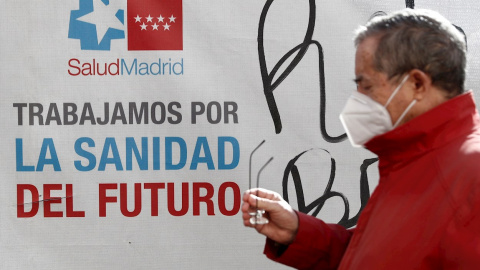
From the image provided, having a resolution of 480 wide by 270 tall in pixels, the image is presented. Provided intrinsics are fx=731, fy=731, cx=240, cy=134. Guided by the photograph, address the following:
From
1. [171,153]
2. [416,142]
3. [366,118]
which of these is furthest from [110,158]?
[416,142]

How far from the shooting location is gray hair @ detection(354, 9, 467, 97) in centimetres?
135

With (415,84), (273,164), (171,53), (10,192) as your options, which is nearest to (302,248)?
(415,84)

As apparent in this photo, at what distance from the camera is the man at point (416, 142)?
4.08ft

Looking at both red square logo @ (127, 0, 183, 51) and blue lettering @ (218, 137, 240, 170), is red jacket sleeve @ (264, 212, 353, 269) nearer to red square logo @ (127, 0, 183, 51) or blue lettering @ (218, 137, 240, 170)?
blue lettering @ (218, 137, 240, 170)

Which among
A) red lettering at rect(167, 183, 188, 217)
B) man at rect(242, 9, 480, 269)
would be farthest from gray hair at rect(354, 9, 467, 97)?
red lettering at rect(167, 183, 188, 217)

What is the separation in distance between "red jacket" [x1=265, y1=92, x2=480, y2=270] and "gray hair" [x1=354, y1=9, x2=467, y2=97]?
0.16 feet

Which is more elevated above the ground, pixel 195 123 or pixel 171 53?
pixel 171 53

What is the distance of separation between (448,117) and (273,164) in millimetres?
1271

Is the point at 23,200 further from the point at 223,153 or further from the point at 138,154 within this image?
the point at 223,153

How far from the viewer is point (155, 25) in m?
2.59

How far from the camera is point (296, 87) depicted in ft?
8.52

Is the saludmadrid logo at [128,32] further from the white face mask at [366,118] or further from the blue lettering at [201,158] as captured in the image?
the white face mask at [366,118]

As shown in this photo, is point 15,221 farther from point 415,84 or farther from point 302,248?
point 415,84

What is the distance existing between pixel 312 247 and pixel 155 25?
1.24 meters
